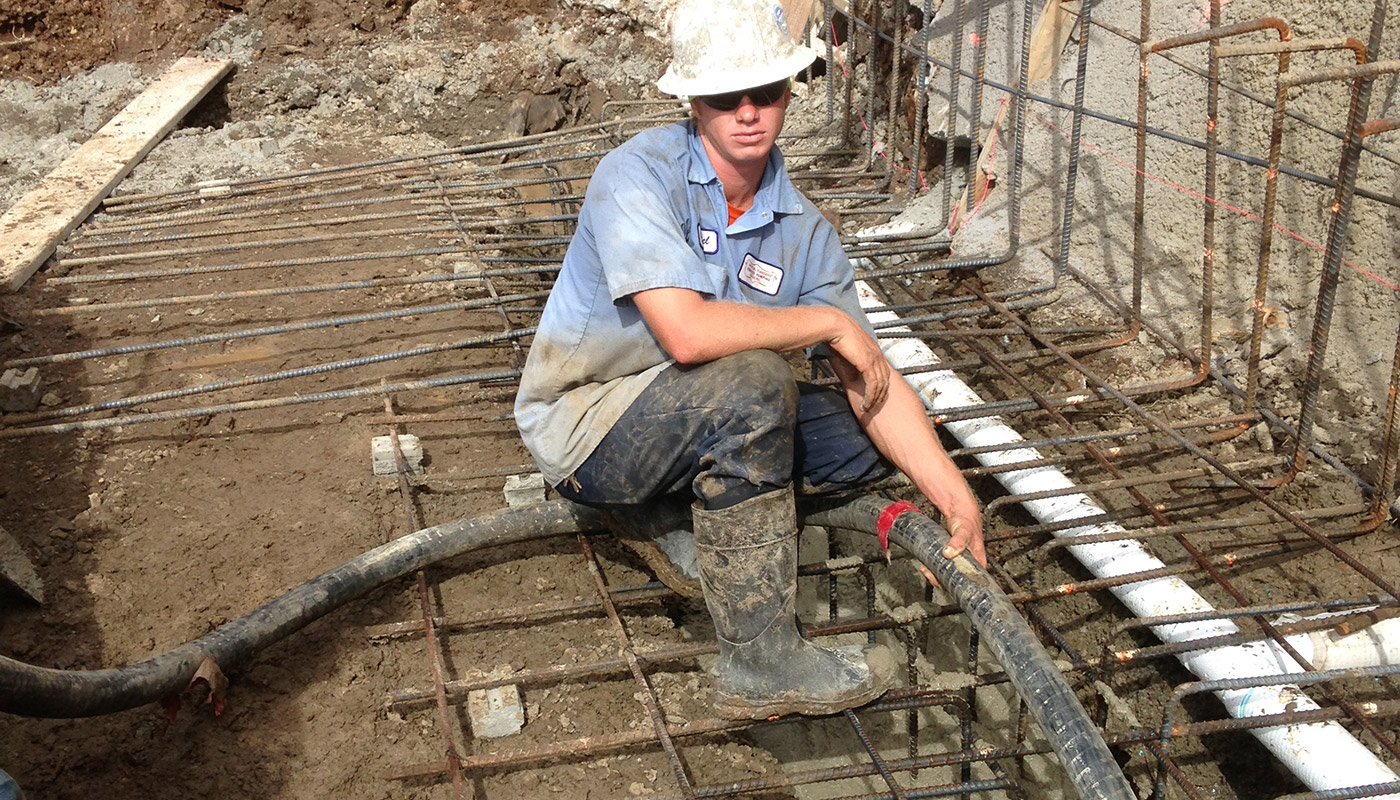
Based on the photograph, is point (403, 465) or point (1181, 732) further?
point (403, 465)

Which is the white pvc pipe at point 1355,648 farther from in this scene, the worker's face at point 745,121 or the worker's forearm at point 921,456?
the worker's face at point 745,121

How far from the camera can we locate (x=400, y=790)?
244cm

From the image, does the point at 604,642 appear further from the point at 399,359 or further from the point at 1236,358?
the point at 1236,358

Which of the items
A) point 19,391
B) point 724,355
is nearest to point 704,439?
point 724,355

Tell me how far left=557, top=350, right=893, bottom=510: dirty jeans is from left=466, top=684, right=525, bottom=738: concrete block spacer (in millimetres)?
515

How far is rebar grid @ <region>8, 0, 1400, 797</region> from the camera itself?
8.80 ft

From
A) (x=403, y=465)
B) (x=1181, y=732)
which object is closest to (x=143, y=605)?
(x=403, y=465)

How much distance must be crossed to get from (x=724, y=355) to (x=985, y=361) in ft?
5.91

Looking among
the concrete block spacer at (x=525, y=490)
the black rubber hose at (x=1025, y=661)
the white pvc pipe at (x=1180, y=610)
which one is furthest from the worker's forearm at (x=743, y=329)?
the white pvc pipe at (x=1180, y=610)

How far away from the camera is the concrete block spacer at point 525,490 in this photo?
3117mm

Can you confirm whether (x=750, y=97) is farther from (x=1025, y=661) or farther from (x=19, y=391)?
(x=19, y=391)

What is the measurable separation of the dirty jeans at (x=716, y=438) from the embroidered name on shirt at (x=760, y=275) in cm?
25

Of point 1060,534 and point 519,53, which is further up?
point 519,53

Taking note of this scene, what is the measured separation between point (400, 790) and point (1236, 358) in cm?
308
